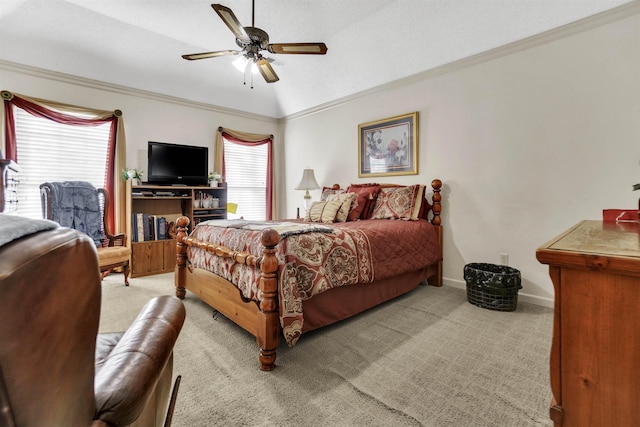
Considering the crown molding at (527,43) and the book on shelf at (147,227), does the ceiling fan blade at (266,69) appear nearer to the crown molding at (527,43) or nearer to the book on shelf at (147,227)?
the crown molding at (527,43)

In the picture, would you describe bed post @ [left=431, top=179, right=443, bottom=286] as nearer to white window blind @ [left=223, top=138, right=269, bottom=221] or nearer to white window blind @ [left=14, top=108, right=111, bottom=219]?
white window blind @ [left=223, top=138, right=269, bottom=221]

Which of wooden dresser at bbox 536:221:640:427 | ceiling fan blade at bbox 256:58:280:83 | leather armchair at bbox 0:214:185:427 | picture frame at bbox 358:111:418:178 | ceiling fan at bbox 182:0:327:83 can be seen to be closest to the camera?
leather armchair at bbox 0:214:185:427

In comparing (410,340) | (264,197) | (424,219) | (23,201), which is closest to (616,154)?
(424,219)

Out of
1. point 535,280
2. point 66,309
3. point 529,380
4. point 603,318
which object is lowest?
point 529,380

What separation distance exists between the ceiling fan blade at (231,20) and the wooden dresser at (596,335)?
2316mm

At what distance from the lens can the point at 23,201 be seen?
10.9 ft

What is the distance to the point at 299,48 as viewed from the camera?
2.46m

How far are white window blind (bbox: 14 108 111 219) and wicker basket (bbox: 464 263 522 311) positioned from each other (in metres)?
4.54

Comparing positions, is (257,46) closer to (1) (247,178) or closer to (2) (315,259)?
(2) (315,259)

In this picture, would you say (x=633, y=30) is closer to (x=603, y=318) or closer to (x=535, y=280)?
(x=535, y=280)

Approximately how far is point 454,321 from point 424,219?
132cm

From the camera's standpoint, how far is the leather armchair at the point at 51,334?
36 centimetres

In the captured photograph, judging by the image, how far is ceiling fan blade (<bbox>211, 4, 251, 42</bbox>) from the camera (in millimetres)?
1996

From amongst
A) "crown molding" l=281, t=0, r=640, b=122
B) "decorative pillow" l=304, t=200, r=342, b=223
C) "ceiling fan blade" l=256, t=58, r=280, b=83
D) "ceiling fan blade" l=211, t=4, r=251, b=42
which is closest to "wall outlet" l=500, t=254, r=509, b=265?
"decorative pillow" l=304, t=200, r=342, b=223
